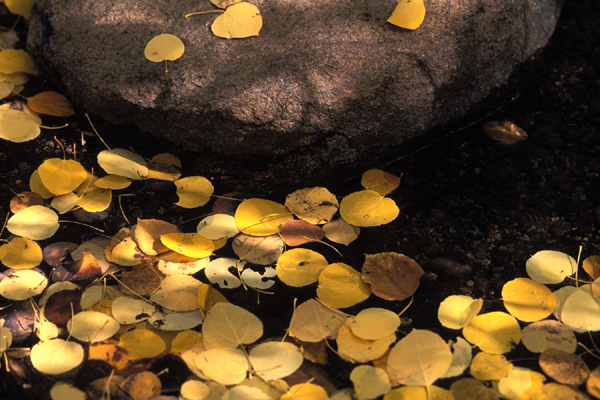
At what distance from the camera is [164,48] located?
1479 millimetres

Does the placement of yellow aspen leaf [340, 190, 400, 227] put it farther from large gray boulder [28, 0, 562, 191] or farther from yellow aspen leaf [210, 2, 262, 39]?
yellow aspen leaf [210, 2, 262, 39]

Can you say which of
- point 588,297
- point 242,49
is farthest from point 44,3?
point 588,297

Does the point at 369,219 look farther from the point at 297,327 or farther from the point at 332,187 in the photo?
the point at 297,327

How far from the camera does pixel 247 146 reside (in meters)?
1.43

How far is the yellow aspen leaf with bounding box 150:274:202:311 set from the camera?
124cm

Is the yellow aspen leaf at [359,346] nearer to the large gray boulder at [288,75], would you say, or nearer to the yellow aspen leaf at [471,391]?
the yellow aspen leaf at [471,391]

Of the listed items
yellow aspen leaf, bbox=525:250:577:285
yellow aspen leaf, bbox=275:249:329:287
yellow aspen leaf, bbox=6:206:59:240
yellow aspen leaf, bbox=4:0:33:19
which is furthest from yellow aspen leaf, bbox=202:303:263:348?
yellow aspen leaf, bbox=4:0:33:19

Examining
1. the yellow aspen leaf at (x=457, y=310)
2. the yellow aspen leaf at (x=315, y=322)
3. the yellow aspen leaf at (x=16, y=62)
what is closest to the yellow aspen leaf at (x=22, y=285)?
the yellow aspen leaf at (x=315, y=322)

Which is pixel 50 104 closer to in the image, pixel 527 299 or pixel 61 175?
pixel 61 175

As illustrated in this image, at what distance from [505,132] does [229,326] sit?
0.98 meters

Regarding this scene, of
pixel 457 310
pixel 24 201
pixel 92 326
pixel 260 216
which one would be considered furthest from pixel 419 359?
pixel 24 201

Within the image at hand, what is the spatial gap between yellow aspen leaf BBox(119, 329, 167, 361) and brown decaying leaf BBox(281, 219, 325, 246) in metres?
0.38

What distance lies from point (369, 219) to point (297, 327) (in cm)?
35

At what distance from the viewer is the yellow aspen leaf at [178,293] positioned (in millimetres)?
1242
